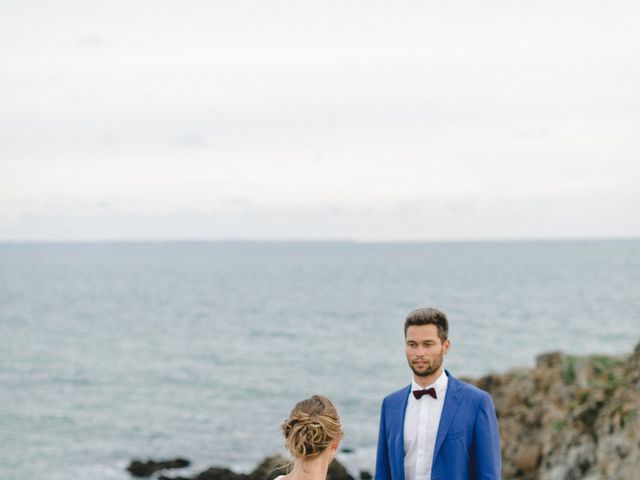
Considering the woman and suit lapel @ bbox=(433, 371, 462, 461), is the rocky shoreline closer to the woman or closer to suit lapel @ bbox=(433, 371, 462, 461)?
suit lapel @ bbox=(433, 371, 462, 461)

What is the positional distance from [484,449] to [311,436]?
1.53 metres

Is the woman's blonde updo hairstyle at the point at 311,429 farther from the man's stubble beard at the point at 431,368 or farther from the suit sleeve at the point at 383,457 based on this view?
the suit sleeve at the point at 383,457

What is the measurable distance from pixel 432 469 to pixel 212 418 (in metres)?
35.1

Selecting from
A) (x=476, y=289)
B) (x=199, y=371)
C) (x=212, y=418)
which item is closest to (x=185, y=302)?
(x=476, y=289)

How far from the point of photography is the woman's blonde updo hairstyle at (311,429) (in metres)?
4.57

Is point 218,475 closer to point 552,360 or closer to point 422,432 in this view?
point 552,360

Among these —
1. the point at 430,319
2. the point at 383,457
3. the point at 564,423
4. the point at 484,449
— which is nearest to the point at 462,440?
the point at 484,449

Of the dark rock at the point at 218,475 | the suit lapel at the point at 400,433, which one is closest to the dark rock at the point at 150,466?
the dark rock at the point at 218,475

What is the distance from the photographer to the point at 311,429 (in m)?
4.57

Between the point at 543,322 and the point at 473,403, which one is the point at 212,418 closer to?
the point at 473,403

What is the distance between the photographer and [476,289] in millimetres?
122750

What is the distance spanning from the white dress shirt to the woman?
1.06 metres

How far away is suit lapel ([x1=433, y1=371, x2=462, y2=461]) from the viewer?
5.48m

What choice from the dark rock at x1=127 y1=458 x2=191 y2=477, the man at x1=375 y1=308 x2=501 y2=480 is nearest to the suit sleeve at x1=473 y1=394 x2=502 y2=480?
the man at x1=375 y1=308 x2=501 y2=480
